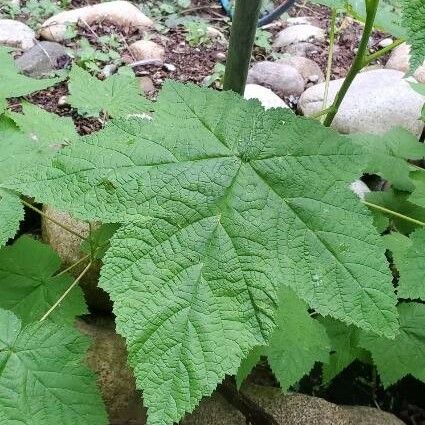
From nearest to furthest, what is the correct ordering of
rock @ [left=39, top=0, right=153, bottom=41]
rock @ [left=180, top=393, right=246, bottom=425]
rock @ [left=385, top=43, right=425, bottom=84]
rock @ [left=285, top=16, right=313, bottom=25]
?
rock @ [left=180, top=393, right=246, bottom=425], rock @ [left=385, top=43, right=425, bottom=84], rock @ [left=39, top=0, right=153, bottom=41], rock @ [left=285, top=16, right=313, bottom=25]

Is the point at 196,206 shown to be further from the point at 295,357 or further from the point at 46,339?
the point at 295,357

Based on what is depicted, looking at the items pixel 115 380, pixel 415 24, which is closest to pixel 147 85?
pixel 115 380

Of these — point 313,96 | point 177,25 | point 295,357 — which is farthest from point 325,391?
point 177,25

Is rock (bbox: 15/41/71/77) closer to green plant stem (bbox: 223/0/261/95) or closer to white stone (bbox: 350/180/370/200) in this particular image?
white stone (bbox: 350/180/370/200)

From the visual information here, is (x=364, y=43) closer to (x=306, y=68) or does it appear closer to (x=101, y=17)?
(x=306, y=68)

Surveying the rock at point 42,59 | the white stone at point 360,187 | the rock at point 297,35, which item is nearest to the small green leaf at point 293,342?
the white stone at point 360,187

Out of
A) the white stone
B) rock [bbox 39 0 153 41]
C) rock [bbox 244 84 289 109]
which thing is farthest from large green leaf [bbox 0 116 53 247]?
rock [bbox 39 0 153 41]

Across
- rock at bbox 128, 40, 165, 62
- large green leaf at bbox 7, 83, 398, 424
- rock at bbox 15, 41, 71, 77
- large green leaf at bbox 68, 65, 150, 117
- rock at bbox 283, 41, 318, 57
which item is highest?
large green leaf at bbox 7, 83, 398, 424
